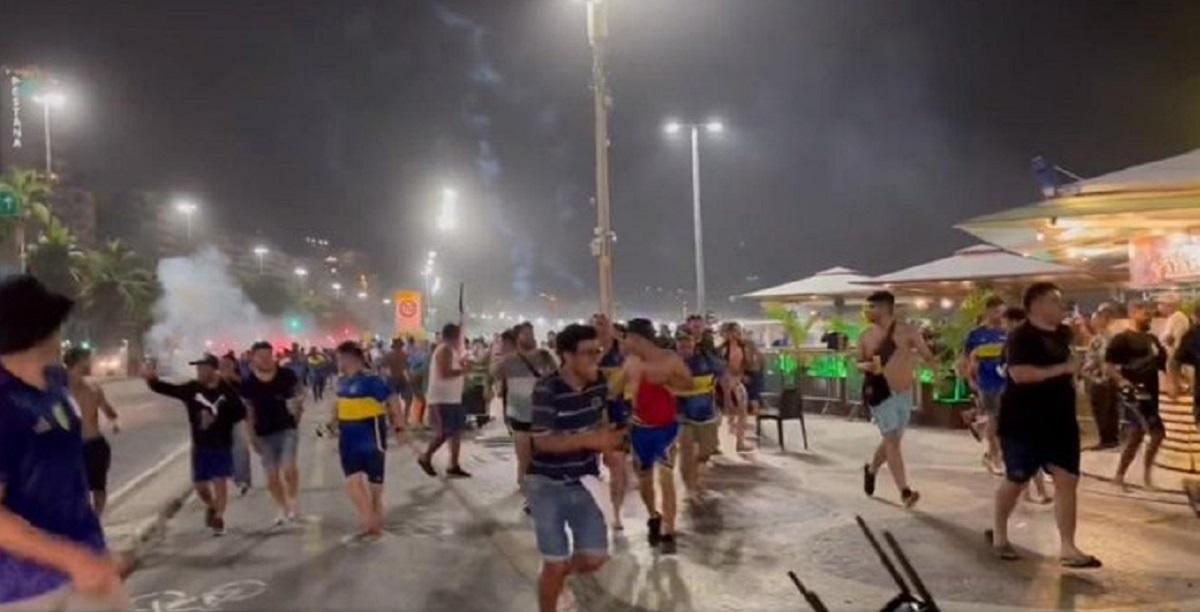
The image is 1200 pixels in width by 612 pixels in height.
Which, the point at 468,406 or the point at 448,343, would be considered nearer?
the point at 448,343

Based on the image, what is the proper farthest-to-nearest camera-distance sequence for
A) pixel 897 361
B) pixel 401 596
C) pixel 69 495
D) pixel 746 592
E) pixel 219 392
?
pixel 219 392 → pixel 897 361 → pixel 401 596 → pixel 746 592 → pixel 69 495

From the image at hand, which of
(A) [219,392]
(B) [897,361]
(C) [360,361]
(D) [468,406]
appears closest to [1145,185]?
(B) [897,361]

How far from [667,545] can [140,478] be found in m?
9.02

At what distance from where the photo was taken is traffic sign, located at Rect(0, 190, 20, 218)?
71.6 feet

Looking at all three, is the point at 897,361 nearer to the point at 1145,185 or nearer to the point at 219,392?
the point at 1145,185

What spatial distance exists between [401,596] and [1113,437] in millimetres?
10019

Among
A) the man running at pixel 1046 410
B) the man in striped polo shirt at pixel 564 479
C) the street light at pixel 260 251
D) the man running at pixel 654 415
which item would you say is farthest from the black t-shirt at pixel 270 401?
the street light at pixel 260 251

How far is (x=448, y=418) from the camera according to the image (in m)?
13.6

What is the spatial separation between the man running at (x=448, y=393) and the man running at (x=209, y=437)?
352 cm

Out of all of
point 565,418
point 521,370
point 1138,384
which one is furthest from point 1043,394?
point 521,370

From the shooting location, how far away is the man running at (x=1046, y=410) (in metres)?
6.98

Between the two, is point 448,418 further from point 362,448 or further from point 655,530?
point 655,530

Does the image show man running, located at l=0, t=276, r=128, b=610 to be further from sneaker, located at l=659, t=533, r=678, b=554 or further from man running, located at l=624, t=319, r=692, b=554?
sneaker, located at l=659, t=533, r=678, b=554

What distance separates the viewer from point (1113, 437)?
13641 mm
